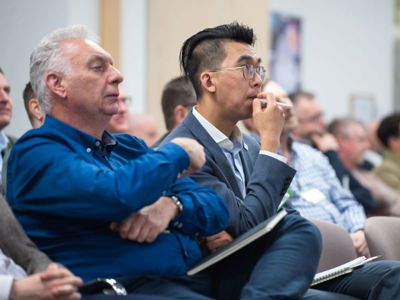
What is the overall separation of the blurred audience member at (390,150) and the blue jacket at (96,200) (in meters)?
3.67

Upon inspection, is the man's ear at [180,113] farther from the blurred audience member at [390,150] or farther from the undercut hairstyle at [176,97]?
the blurred audience member at [390,150]

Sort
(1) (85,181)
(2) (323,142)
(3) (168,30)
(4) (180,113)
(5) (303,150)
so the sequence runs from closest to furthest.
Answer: (1) (85,181)
(4) (180,113)
(5) (303,150)
(3) (168,30)
(2) (323,142)

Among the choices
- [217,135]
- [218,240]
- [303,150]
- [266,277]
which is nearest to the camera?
[266,277]

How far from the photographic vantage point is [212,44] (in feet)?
8.95

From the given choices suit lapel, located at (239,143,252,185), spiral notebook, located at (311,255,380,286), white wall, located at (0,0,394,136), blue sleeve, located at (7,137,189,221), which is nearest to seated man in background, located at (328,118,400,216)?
white wall, located at (0,0,394,136)

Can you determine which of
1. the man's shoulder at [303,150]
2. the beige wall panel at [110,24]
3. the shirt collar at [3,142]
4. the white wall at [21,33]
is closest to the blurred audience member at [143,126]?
the beige wall panel at [110,24]

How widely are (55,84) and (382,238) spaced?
1.38m

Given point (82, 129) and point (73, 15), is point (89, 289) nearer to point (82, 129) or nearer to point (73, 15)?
point (82, 129)

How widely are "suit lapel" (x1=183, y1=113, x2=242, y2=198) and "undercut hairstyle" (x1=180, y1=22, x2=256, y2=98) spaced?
0.71ft

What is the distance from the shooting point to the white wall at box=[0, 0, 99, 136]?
3.77 m

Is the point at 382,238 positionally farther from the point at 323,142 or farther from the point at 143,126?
the point at 323,142

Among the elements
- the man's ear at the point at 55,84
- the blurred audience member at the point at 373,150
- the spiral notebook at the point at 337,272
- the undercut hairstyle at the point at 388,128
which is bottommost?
the blurred audience member at the point at 373,150

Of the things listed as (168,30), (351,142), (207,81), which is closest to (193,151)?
(207,81)

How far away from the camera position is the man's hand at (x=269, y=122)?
2463mm
